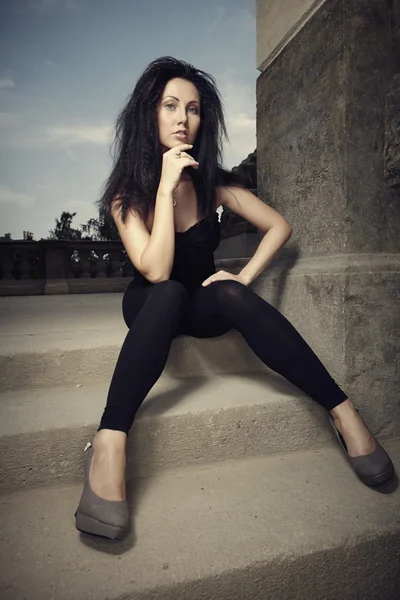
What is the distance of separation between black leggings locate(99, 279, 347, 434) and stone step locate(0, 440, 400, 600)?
265mm

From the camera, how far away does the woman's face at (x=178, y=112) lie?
1.60 metres

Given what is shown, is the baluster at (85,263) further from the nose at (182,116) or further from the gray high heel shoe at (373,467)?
the gray high heel shoe at (373,467)

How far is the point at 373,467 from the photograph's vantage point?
47.4 inches

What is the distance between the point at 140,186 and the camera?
5.35 feet

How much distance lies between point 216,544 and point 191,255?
1115 millimetres

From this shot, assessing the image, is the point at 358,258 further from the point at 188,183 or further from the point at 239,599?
the point at 239,599

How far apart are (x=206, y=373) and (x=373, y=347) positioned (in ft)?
2.34

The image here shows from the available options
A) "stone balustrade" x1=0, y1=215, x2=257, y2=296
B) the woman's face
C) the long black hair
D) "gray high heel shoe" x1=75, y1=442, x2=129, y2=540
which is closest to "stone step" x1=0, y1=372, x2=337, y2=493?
"gray high heel shoe" x1=75, y1=442, x2=129, y2=540

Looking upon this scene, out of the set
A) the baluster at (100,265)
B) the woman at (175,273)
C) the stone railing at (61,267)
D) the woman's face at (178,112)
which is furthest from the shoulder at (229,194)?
the baluster at (100,265)

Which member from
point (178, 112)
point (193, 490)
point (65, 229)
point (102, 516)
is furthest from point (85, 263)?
point (65, 229)

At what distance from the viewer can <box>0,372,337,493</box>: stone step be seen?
47.7 inches

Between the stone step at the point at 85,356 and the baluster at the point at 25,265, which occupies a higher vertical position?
the baluster at the point at 25,265

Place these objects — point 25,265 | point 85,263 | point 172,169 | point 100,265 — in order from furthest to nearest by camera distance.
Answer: point 100,265 → point 85,263 → point 25,265 → point 172,169

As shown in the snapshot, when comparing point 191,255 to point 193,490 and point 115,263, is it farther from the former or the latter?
point 115,263
